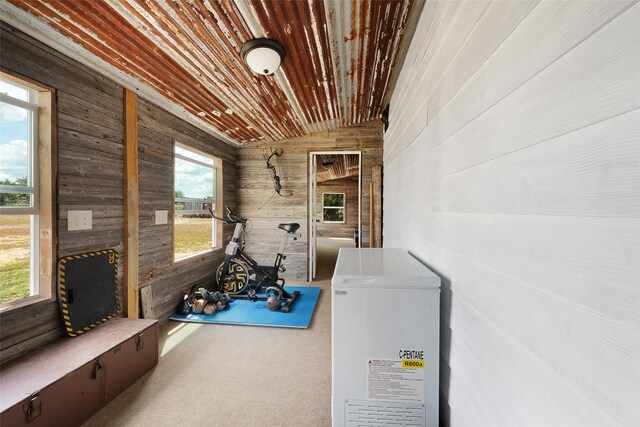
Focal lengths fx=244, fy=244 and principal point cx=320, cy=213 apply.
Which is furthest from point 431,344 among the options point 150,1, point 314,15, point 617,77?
point 150,1

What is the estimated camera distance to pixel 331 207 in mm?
11367

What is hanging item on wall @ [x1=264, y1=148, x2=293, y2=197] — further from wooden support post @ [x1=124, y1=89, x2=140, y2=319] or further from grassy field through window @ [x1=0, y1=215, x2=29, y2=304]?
grassy field through window @ [x1=0, y1=215, x2=29, y2=304]

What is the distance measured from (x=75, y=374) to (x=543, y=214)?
2481 millimetres

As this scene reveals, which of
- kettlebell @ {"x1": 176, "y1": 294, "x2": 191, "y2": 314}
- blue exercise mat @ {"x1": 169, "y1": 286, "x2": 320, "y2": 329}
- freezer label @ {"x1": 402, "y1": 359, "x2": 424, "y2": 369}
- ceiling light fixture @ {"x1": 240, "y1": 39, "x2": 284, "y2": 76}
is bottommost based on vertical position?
blue exercise mat @ {"x1": 169, "y1": 286, "x2": 320, "y2": 329}

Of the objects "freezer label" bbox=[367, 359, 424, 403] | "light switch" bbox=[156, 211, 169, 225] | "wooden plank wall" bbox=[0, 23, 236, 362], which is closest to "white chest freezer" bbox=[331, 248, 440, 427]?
"freezer label" bbox=[367, 359, 424, 403]

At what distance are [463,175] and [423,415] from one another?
1095mm

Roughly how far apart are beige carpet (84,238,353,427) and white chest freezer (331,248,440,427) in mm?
683

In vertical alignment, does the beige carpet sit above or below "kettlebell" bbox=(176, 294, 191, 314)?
below

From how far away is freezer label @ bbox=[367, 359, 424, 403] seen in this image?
3.70ft

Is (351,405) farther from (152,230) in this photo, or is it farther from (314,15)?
(152,230)

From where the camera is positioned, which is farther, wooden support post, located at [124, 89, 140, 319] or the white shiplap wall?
wooden support post, located at [124, 89, 140, 319]

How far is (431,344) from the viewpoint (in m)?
1.12

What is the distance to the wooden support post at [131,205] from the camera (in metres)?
2.44

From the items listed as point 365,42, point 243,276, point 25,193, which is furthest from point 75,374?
point 365,42
